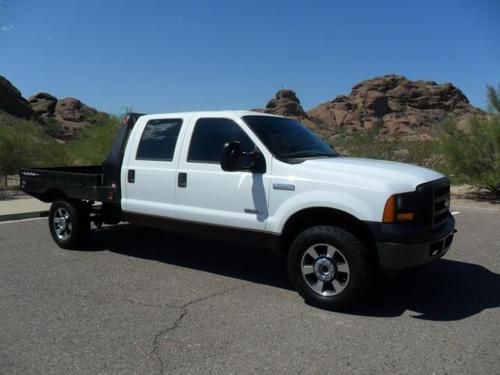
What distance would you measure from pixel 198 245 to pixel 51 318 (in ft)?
11.7

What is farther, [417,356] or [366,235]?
[366,235]

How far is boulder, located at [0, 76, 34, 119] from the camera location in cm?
7162

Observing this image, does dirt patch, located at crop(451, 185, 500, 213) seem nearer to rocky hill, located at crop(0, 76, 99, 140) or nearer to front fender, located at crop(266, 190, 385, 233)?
front fender, located at crop(266, 190, 385, 233)

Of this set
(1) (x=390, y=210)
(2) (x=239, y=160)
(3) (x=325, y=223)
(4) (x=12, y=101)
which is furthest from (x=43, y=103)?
(1) (x=390, y=210)

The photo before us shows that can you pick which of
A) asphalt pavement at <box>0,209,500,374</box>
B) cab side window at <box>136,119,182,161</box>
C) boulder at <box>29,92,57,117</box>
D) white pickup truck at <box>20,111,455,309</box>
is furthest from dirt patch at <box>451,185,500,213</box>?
boulder at <box>29,92,57,117</box>

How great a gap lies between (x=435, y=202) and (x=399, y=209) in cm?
62

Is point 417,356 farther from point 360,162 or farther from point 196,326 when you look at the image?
point 360,162

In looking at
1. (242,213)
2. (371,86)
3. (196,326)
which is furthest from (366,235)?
(371,86)

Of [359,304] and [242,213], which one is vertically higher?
[242,213]

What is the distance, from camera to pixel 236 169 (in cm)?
538

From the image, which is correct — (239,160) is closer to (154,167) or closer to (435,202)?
(154,167)

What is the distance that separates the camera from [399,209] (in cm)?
455

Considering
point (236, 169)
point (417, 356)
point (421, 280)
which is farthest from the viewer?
point (421, 280)

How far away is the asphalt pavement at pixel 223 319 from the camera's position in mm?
3730
